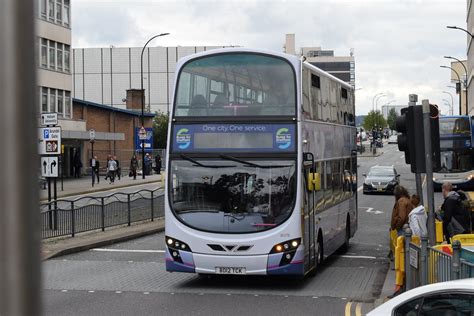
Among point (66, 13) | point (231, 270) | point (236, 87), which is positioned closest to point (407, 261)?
point (231, 270)

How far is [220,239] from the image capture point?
12.1 m

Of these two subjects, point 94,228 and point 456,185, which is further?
point 456,185

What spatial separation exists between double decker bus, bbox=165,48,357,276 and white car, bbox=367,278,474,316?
6579mm

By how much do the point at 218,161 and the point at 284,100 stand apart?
5.28 ft

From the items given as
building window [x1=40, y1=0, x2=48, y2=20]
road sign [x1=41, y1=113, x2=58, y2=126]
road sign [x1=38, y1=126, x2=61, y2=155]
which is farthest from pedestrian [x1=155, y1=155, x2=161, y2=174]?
road sign [x1=38, y1=126, x2=61, y2=155]

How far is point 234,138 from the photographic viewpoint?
41.3 feet

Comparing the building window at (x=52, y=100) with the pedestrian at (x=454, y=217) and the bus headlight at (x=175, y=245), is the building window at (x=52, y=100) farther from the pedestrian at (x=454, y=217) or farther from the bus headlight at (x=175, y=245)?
the pedestrian at (x=454, y=217)

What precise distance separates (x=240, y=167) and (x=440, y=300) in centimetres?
736

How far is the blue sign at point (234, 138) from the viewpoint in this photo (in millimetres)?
12477

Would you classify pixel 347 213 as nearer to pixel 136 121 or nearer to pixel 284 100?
pixel 284 100

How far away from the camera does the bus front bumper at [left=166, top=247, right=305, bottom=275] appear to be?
1204 cm

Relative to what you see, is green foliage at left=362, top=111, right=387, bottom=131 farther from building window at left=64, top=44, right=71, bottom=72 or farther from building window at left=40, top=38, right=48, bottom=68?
building window at left=40, top=38, right=48, bottom=68

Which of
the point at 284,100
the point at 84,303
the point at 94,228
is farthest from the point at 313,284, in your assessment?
the point at 94,228

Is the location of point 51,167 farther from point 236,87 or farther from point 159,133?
point 159,133
